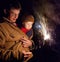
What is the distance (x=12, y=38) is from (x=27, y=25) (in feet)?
0.78

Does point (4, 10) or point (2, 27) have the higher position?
point (4, 10)

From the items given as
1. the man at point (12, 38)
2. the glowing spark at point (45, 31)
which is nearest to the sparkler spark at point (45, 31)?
the glowing spark at point (45, 31)

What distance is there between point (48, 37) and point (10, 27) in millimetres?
481

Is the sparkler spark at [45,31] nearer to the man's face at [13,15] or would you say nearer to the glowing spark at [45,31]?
the glowing spark at [45,31]

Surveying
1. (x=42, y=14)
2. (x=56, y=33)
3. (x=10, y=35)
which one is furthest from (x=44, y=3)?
(x=10, y=35)

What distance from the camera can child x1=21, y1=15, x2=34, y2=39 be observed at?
2.66m

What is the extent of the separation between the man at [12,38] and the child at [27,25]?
0.06 m

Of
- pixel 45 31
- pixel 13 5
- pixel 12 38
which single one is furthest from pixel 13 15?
pixel 45 31

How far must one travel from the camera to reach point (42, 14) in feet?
9.32

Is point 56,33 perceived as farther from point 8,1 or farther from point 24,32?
point 8,1

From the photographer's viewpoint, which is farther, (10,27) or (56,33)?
(56,33)

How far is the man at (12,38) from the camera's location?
2.51 metres

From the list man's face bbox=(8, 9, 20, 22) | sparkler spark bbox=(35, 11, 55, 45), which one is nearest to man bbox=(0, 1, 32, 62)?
man's face bbox=(8, 9, 20, 22)

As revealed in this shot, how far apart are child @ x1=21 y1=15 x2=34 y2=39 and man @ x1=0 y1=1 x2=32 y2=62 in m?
0.06
